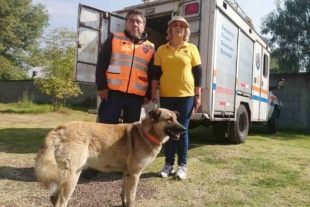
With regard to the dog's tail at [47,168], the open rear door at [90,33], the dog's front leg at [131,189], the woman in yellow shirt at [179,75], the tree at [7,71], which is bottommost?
the dog's front leg at [131,189]

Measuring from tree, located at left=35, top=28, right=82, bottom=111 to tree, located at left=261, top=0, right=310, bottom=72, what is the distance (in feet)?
43.4

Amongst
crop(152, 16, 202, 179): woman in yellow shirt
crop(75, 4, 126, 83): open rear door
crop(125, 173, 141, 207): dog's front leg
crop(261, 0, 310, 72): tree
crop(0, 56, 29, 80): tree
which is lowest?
crop(125, 173, 141, 207): dog's front leg

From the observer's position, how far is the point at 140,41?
144 inches

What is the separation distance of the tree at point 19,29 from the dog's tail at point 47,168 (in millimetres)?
27244

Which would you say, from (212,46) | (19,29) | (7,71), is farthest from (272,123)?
(19,29)

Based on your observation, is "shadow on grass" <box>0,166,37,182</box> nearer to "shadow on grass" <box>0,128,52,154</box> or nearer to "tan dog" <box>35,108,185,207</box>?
"shadow on grass" <box>0,128,52,154</box>

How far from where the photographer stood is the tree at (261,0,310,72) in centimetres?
1772

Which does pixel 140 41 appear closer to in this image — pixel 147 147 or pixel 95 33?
pixel 147 147

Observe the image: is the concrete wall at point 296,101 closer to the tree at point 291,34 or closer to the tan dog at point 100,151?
the tree at point 291,34

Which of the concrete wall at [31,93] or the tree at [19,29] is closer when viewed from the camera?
the concrete wall at [31,93]

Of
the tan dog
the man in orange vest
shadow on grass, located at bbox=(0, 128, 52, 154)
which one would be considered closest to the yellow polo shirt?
the man in orange vest

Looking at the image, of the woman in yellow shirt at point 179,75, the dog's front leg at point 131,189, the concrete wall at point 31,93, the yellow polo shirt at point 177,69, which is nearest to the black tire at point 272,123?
the woman in yellow shirt at point 179,75

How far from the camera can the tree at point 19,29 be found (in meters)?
25.9

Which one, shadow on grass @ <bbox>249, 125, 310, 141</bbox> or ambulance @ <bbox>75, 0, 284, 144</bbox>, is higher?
ambulance @ <bbox>75, 0, 284, 144</bbox>
